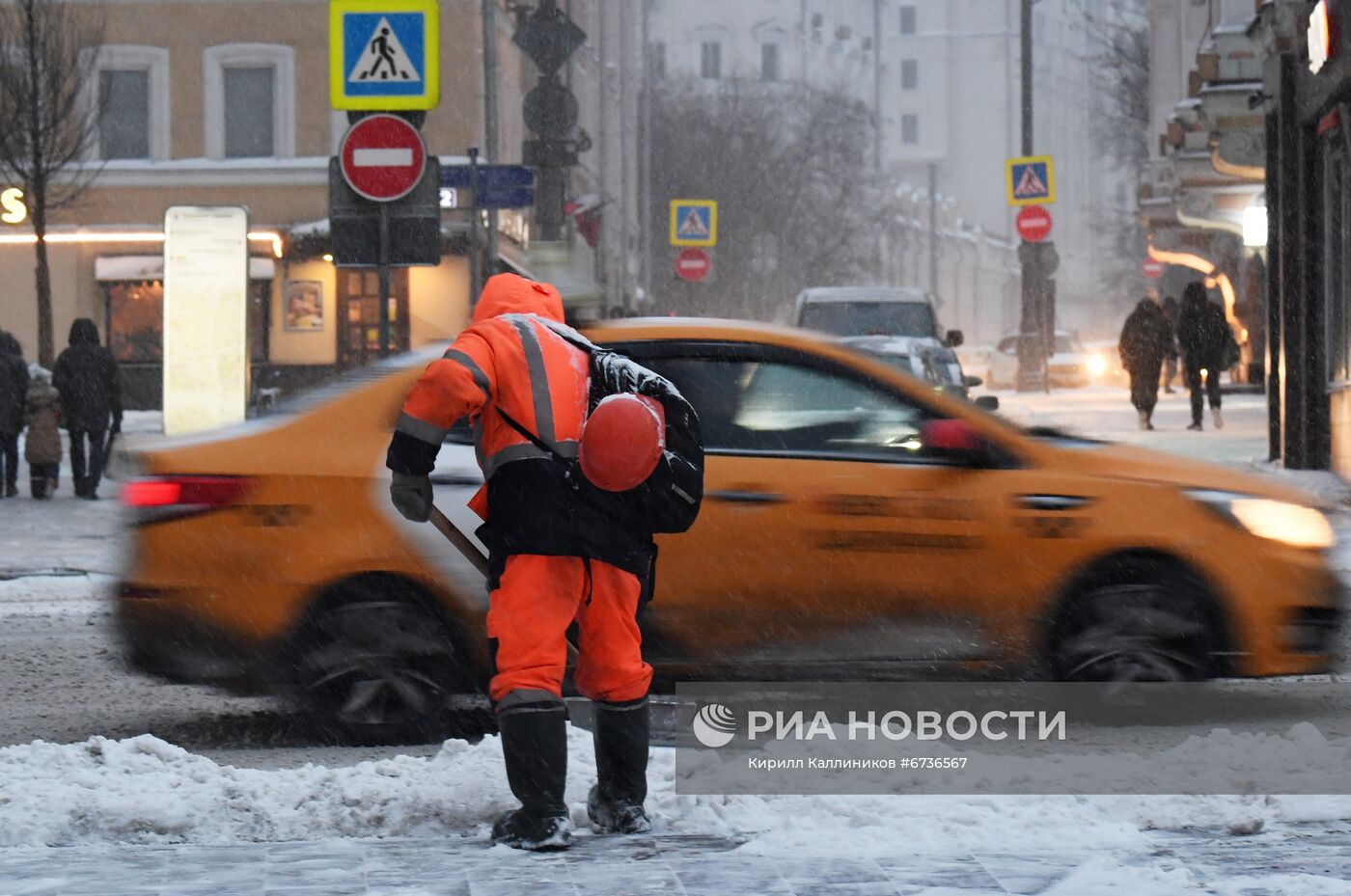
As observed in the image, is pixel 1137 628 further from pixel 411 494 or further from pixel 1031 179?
pixel 1031 179

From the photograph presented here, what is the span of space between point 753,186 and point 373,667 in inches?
2279

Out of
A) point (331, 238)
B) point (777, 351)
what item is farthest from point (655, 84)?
point (777, 351)

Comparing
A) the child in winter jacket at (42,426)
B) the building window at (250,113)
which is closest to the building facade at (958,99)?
the building window at (250,113)

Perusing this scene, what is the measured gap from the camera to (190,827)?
221 inches

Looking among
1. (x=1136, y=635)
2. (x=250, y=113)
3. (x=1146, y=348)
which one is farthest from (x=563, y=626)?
(x=250, y=113)

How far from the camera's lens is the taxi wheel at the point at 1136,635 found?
7.45m

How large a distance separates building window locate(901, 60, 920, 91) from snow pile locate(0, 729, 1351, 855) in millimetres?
116652

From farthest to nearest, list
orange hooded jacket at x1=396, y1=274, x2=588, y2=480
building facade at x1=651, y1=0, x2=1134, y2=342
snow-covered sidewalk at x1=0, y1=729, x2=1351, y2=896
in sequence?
1. building facade at x1=651, y1=0, x2=1134, y2=342
2. orange hooded jacket at x1=396, y1=274, x2=588, y2=480
3. snow-covered sidewalk at x1=0, y1=729, x2=1351, y2=896

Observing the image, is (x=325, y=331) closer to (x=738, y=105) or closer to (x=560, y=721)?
(x=738, y=105)

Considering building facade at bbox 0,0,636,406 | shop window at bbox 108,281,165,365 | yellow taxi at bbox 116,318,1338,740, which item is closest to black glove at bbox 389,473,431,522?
yellow taxi at bbox 116,318,1338,740

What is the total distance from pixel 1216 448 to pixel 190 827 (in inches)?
709

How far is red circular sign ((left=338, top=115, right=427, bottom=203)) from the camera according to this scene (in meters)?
11.9

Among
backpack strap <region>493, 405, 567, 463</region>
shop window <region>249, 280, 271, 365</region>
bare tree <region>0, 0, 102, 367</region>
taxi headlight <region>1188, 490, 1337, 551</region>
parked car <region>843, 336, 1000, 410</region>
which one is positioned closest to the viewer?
backpack strap <region>493, 405, 567, 463</region>

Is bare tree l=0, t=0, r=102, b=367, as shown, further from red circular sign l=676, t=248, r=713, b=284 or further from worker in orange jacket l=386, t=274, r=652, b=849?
worker in orange jacket l=386, t=274, r=652, b=849
